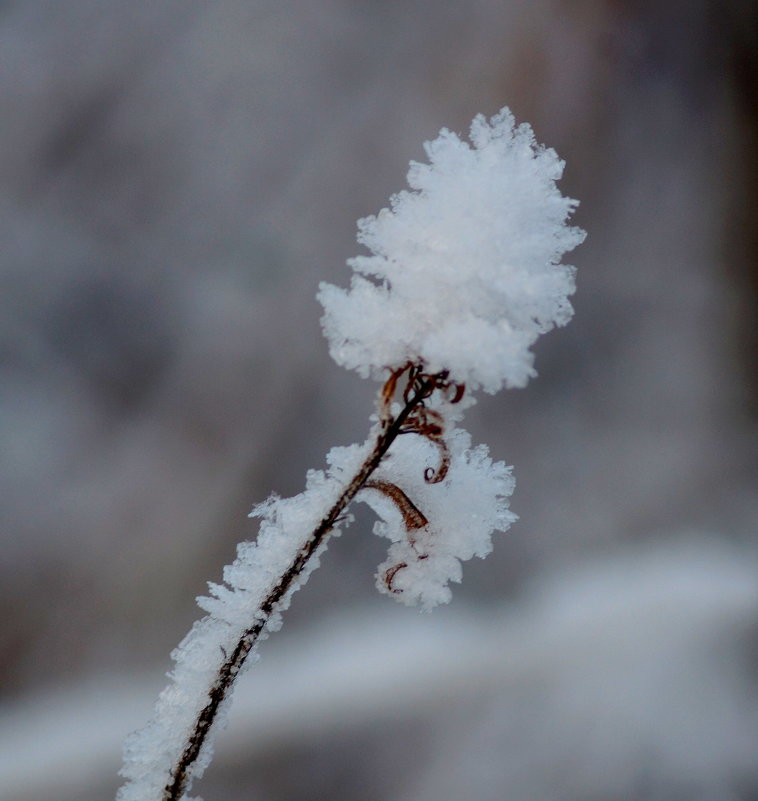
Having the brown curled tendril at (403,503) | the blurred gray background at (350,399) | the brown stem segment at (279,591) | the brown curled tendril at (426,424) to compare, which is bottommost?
the brown stem segment at (279,591)

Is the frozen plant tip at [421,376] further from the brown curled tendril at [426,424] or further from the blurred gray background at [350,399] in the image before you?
the blurred gray background at [350,399]

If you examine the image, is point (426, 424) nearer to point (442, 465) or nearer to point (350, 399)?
point (442, 465)

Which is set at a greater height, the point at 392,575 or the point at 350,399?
the point at 350,399

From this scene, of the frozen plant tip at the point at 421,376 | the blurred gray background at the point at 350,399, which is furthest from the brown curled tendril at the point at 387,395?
the blurred gray background at the point at 350,399

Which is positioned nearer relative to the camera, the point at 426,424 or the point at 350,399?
the point at 426,424

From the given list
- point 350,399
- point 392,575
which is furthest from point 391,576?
point 350,399

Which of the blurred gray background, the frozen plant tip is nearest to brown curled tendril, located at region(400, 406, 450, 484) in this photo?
the frozen plant tip

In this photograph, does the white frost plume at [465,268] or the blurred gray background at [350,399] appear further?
the blurred gray background at [350,399]
